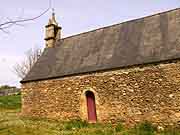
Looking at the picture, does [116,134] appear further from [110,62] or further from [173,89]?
[110,62]

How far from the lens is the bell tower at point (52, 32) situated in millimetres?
22859

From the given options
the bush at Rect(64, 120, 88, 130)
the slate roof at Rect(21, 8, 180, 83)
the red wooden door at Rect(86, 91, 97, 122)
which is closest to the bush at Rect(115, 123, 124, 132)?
the bush at Rect(64, 120, 88, 130)

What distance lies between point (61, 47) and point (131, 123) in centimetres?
1026

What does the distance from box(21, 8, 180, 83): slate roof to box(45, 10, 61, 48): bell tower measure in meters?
1.17

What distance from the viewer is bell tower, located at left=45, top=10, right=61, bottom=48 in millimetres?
22859

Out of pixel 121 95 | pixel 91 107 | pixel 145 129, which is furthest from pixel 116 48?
pixel 145 129

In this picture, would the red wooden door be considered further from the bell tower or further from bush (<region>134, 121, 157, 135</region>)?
the bell tower

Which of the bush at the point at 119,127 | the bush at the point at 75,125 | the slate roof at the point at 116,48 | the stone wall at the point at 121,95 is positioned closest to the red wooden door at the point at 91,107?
the stone wall at the point at 121,95

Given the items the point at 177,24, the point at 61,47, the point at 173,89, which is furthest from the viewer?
the point at 61,47

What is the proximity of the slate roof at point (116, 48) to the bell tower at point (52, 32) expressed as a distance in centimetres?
117

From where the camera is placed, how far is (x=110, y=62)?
16109mm

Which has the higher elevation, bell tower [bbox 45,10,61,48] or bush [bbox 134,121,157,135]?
bell tower [bbox 45,10,61,48]

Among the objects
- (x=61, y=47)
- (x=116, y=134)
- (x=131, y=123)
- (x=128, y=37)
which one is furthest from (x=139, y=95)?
(x=61, y=47)

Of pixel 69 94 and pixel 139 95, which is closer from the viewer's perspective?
pixel 139 95
